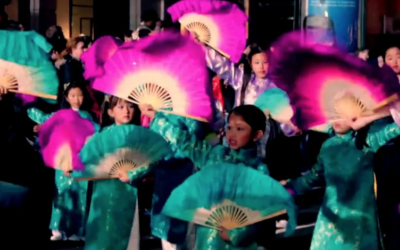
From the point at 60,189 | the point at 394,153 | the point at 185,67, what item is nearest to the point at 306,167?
the point at 394,153

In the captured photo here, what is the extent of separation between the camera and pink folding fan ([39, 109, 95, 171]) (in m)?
6.22

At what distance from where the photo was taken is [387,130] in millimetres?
5551

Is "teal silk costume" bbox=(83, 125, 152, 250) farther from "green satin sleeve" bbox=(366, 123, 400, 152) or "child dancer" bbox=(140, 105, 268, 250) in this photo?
"green satin sleeve" bbox=(366, 123, 400, 152)

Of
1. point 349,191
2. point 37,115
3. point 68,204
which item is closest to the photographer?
point 349,191

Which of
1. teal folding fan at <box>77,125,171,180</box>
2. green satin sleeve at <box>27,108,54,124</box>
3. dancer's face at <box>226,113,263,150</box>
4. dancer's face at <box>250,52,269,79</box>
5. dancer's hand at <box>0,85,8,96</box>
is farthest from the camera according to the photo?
dancer's face at <box>250,52,269,79</box>

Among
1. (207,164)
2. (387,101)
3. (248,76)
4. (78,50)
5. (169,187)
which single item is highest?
(78,50)

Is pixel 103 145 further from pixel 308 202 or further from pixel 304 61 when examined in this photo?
pixel 308 202

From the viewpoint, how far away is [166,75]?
5.34 m

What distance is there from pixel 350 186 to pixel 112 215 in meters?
1.47

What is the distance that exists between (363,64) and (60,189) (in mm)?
2968

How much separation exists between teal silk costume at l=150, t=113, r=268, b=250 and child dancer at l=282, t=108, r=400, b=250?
0.77 meters

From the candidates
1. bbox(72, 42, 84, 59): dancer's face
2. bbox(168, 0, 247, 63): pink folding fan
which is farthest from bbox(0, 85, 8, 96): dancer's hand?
bbox(72, 42, 84, 59): dancer's face

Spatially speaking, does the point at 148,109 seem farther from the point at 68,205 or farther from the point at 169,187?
the point at 68,205

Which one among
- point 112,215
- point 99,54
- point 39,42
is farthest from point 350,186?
point 99,54
